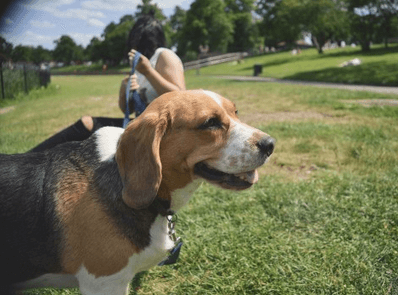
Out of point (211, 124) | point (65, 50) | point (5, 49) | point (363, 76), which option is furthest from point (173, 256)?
point (65, 50)

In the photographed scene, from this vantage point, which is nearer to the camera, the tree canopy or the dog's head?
the dog's head

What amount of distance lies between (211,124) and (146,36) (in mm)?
2436

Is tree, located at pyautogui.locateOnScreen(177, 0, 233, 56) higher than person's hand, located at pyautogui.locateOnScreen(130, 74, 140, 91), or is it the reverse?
tree, located at pyautogui.locateOnScreen(177, 0, 233, 56)

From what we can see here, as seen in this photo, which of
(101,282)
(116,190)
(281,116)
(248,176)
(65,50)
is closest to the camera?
(101,282)

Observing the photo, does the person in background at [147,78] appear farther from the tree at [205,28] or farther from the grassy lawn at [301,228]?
the tree at [205,28]

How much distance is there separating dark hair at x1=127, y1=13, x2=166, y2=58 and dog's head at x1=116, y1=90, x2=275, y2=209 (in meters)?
2.16

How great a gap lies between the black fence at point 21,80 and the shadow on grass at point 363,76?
682 inches

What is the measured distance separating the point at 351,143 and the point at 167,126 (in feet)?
16.9

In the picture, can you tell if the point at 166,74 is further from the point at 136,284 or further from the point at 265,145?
the point at 136,284

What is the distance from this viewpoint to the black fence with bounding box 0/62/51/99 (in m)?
13.9

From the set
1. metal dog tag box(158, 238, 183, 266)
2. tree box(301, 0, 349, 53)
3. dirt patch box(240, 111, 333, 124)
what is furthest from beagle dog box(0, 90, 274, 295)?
tree box(301, 0, 349, 53)

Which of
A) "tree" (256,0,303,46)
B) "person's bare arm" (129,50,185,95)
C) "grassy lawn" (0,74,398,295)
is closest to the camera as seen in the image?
"grassy lawn" (0,74,398,295)

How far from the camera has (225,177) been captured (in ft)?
7.95

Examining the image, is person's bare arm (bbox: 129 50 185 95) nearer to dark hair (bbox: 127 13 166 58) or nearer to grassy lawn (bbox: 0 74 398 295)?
dark hair (bbox: 127 13 166 58)
